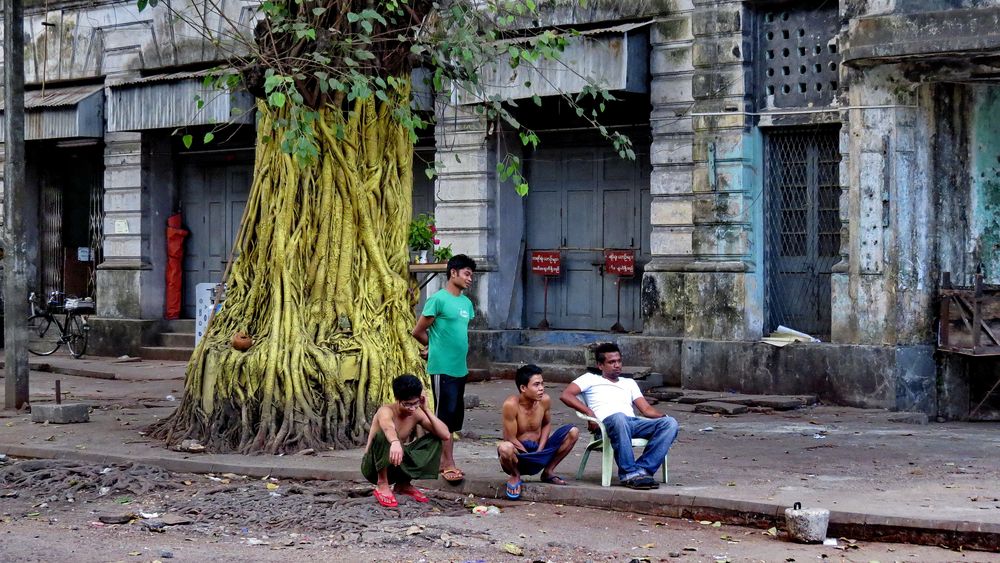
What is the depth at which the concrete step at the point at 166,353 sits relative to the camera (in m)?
21.2

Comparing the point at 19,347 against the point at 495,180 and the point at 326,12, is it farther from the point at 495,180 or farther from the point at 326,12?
the point at 495,180

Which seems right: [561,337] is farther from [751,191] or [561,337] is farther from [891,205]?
[891,205]

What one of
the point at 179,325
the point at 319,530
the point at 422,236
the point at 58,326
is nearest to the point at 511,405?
the point at 319,530

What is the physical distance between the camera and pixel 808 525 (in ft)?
26.3

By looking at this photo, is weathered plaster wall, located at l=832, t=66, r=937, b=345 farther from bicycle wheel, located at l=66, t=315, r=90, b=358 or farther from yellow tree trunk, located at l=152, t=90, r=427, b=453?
bicycle wheel, located at l=66, t=315, r=90, b=358

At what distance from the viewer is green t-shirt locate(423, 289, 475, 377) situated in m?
10.5

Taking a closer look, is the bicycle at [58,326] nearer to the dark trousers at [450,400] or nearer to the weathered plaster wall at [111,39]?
the weathered plaster wall at [111,39]

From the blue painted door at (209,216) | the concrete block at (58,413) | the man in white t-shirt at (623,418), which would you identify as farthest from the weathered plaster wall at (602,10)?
the man in white t-shirt at (623,418)

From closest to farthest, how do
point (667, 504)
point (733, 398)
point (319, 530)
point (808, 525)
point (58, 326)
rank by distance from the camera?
point (808, 525) < point (319, 530) < point (667, 504) < point (733, 398) < point (58, 326)

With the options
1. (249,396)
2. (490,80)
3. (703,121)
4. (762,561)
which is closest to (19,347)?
(249,396)

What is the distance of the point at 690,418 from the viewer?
14023 mm

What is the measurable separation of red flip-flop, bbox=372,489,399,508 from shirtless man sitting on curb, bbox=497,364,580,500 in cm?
83

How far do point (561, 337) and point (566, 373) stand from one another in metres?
1.03

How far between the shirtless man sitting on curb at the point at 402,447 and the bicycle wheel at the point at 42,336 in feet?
47.7
